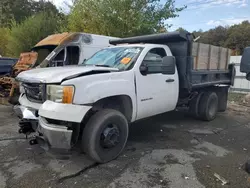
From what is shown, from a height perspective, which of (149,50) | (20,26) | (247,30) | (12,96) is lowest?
(12,96)

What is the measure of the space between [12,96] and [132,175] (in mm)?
4729

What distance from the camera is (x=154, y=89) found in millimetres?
4730

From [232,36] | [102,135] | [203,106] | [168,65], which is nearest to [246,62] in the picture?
[168,65]

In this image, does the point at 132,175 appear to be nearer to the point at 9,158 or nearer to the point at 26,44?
the point at 9,158

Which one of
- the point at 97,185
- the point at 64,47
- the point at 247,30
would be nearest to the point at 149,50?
the point at 97,185

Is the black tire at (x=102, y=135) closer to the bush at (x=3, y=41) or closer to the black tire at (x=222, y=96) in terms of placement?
the black tire at (x=222, y=96)

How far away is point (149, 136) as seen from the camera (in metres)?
5.35

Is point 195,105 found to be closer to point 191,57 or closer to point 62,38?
point 191,57

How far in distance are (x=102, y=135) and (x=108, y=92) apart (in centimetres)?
68

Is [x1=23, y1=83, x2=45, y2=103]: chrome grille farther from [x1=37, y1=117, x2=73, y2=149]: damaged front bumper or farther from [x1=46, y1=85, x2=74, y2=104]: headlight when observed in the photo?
[x1=37, y1=117, x2=73, y2=149]: damaged front bumper

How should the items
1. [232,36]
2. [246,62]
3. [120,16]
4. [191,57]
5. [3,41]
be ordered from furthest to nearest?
[232,36] < [3,41] < [120,16] < [191,57] < [246,62]

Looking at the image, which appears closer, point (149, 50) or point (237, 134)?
point (149, 50)

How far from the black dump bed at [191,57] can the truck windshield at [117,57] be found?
1005 millimetres

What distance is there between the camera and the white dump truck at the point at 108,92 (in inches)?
134
